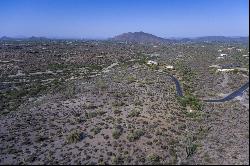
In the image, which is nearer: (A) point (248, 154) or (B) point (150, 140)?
(A) point (248, 154)

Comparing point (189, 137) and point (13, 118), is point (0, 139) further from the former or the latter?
point (189, 137)

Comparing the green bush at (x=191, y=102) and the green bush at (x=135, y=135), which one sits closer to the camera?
the green bush at (x=135, y=135)

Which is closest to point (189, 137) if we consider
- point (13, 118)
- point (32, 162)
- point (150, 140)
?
point (150, 140)

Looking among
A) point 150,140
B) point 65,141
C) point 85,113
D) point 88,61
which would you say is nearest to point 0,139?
point 65,141

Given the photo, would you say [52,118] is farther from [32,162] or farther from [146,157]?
[146,157]

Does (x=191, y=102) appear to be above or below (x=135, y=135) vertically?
above

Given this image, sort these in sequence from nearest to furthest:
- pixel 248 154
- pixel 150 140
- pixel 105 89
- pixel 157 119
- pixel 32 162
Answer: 1. pixel 248 154
2. pixel 32 162
3. pixel 150 140
4. pixel 157 119
5. pixel 105 89

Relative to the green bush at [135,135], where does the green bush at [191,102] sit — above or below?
above

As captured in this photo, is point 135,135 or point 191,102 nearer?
point 135,135

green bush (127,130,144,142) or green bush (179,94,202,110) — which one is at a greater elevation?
green bush (179,94,202,110)

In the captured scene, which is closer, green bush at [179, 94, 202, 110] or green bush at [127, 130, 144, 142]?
green bush at [127, 130, 144, 142]

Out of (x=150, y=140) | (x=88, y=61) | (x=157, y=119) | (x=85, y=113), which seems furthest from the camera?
(x=88, y=61)
